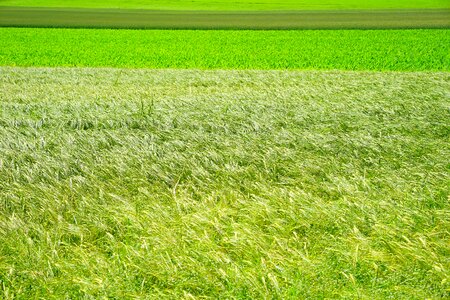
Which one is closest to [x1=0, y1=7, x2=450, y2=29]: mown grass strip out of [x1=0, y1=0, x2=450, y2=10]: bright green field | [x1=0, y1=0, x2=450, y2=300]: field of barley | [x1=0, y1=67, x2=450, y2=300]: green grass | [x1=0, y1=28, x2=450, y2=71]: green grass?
[x1=0, y1=28, x2=450, y2=71]: green grass

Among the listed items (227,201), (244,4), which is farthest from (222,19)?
(227,201)

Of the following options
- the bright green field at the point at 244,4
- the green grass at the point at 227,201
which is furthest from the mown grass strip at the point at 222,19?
the green grass at the point at 227,201

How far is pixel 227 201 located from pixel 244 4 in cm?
5212

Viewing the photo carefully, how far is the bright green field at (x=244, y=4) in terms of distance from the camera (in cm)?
5159

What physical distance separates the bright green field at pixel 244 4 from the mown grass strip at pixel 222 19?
5.01 metres

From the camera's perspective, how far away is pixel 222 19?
133 feet

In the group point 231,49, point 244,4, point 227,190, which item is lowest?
point 244,4

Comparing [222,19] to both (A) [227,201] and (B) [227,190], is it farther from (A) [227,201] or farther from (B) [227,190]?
(A) [227,201]

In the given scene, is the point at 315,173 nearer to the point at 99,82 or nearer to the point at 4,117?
the point at 4,117

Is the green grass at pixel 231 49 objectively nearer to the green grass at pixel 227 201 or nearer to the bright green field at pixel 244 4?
the green grass at pixel 227 201

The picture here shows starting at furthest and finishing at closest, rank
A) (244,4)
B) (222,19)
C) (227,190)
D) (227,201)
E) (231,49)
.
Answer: (244,4), (222,19), (231,49), (227,190), (227,201)

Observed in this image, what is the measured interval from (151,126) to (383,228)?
13.5 feet

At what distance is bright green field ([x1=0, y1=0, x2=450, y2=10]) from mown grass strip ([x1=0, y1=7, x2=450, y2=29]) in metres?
5.01

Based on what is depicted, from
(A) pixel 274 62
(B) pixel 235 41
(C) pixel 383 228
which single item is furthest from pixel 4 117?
(B) pixel 235 41
